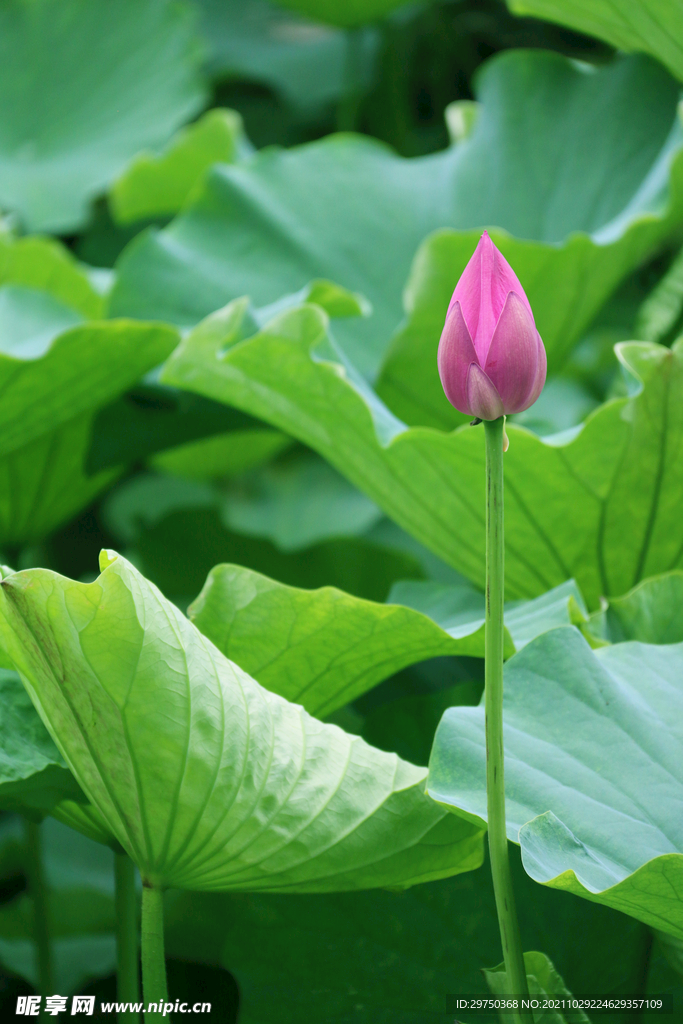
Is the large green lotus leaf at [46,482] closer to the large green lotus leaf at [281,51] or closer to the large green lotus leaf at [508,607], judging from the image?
the large green lotus leaf at [508,607]

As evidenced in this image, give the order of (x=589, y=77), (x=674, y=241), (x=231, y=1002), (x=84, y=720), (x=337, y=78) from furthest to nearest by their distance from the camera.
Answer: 1. (x=337, y=78)
2. (x=674, y=241)
3. (x=589, y=77)
4. (x=231, y=1002)
5. (x=84, y=720)

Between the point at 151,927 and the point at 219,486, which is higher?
the point at 219,486

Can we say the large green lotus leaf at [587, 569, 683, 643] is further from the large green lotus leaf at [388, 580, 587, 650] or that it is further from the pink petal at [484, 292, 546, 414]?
the pink petal at [484, 292, 546, 414]

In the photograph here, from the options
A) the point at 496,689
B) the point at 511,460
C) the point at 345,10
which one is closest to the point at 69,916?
the point at 511,460

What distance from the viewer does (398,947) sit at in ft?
1.94

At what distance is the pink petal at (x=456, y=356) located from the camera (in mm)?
335

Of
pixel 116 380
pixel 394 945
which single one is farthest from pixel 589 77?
pixel 394 945

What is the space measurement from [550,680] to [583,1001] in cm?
21

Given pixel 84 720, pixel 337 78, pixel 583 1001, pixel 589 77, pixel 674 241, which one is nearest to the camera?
pixel 84 720

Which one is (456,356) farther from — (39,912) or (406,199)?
(406,199)

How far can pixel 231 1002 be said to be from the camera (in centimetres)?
68

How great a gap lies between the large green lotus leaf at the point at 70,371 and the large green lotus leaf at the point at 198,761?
12.7 inches

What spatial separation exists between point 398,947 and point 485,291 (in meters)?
0.42

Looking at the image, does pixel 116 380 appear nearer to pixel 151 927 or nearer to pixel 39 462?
pixel 39 462
